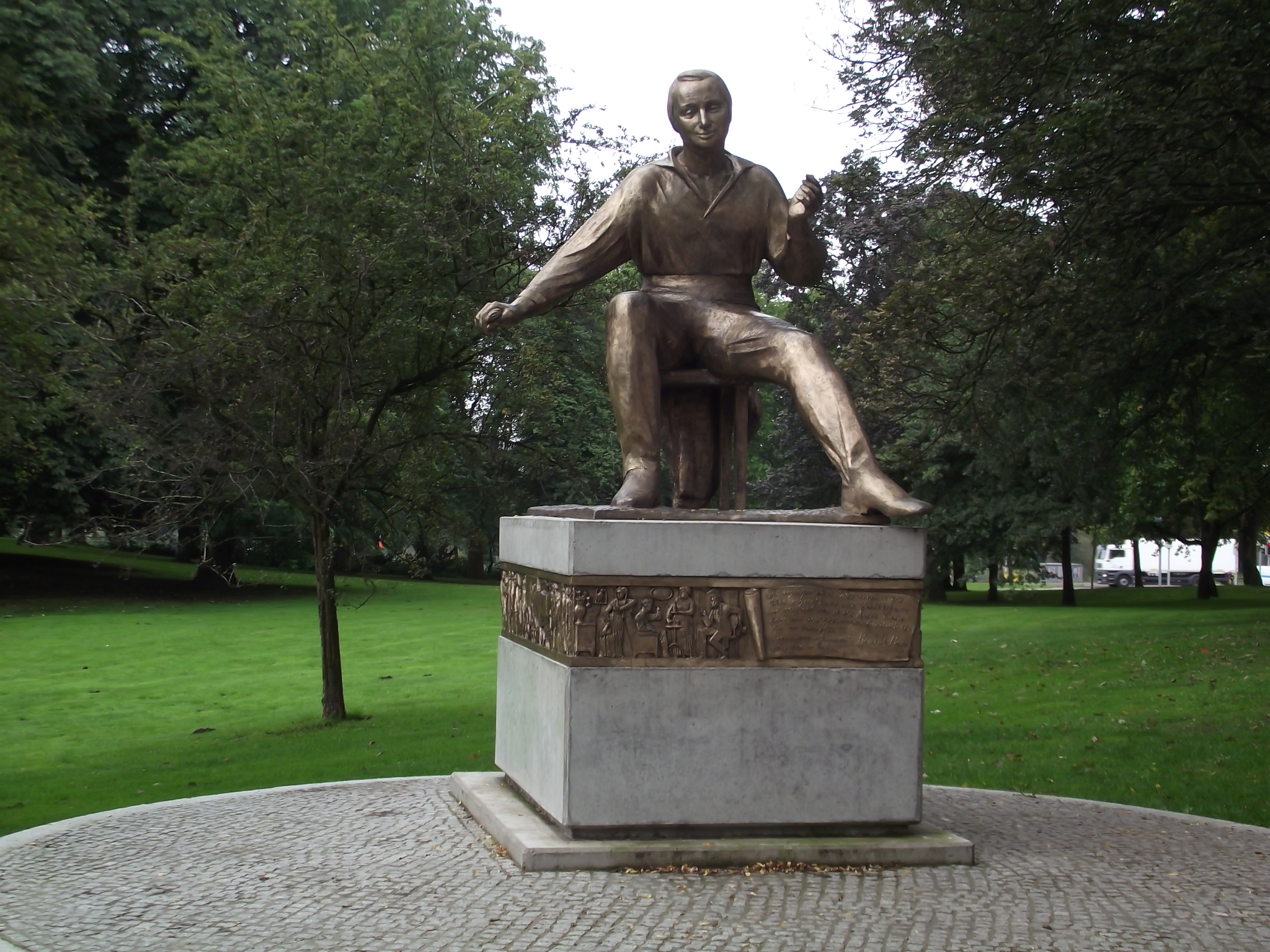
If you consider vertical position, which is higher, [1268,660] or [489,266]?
[489,266]

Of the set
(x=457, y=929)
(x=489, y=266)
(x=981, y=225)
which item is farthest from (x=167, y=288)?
(x=457, y=929)

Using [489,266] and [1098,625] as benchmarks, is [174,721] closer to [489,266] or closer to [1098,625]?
[489,266]

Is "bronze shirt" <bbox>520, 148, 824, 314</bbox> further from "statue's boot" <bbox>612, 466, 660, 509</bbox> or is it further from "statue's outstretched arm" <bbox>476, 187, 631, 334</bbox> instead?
"statue's boot" <bbox>612, 466, 660, 509</bbox>

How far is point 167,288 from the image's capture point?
1308 cm

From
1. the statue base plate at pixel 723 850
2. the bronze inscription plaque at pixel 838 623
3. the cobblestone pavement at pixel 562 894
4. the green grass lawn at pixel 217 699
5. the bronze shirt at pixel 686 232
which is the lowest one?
the green grass lawn at pixel 217 699

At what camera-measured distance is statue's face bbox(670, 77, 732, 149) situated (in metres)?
7.07

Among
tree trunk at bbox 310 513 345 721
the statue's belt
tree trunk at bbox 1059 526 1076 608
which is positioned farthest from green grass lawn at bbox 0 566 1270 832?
tree trunk at bbox 1059 526 1076 608

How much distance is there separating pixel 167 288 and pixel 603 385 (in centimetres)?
416

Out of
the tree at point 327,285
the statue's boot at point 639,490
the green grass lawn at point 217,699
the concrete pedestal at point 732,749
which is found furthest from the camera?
the tree at point 327,285


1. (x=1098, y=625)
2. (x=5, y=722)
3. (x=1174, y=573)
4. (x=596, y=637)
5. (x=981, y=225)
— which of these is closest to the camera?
(x=596, y=637)

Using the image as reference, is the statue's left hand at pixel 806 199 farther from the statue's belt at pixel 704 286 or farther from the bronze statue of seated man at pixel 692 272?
the statue's belt at pixel 704 286

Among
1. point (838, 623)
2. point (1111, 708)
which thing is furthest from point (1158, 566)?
point (838, 623)

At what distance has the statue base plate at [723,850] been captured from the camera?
5852 millimetres

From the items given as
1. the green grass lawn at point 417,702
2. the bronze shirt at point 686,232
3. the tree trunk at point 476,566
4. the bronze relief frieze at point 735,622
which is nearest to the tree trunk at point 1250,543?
the green grass lawn at point 417,702
